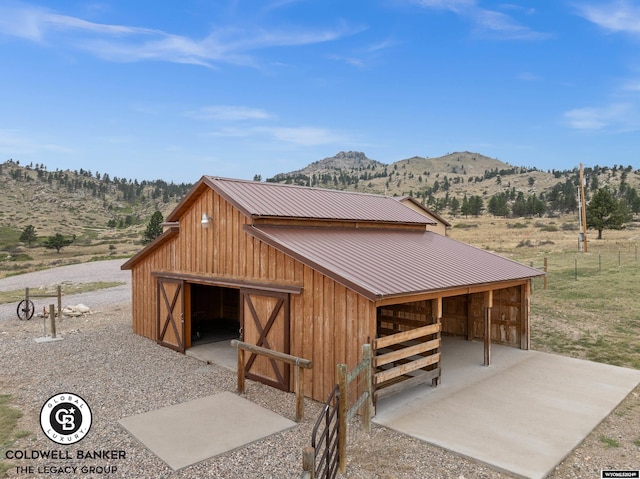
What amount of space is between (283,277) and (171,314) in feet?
17.0

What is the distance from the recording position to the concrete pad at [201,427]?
6.20 meters

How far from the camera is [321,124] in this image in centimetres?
11400

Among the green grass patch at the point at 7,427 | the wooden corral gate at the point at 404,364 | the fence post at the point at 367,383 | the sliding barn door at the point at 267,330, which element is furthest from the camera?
the sliding barn door at the point at 267,330

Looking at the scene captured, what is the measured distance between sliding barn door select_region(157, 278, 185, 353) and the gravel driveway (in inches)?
311

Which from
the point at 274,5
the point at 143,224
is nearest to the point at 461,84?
the point at 274,5

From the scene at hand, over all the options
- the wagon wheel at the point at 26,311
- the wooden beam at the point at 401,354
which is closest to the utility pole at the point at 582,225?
the wooden beam at the point at 401,354

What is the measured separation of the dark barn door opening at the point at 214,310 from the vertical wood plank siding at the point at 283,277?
7.16ft

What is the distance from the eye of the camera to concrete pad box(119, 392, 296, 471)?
20.3ft

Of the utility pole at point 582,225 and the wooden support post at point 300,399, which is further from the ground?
the utility pole at point 582,225

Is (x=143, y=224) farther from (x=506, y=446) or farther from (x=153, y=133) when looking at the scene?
(x=506, y=446)

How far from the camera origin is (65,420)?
23.3ft

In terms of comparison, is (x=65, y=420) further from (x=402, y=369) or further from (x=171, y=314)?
(x=402, y=369)

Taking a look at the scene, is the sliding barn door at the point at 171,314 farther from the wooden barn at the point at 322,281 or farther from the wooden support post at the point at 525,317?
the wooden support post at the point at 525,317

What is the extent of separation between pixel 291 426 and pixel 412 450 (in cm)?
204
